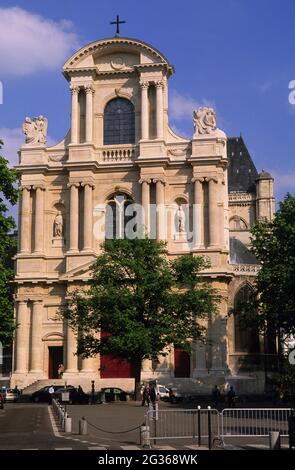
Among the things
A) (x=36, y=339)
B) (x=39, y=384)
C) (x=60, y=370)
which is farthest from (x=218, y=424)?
(x=36, y=339)

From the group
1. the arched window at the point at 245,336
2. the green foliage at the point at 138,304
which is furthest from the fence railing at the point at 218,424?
the arched window at the point at 245,336

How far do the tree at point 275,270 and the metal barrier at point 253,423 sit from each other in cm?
2013

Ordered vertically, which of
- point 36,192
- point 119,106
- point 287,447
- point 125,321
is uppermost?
point 119,106

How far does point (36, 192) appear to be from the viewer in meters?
60.2

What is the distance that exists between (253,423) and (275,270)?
75.0 feet

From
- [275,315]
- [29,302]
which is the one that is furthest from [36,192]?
[275,315]

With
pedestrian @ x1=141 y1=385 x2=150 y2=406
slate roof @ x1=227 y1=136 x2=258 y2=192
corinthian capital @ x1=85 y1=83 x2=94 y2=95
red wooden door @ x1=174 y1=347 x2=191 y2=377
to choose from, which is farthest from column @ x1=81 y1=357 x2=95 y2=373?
slate roof @ x1=227 y1=136 x2=258 y2=192

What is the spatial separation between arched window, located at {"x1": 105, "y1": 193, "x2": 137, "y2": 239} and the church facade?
0.27 feet

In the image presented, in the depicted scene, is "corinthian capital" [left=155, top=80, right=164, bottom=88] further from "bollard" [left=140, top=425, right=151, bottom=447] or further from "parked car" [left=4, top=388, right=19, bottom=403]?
"bollard" [left=140, top=425, right=151, bottom=447]

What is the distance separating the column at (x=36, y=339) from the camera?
5750 cm

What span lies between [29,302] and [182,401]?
15.5 meters

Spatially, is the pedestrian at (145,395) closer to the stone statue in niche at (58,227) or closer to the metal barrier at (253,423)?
the metal barrier at (253,423)

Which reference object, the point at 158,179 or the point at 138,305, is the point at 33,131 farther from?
the point at 138,305
